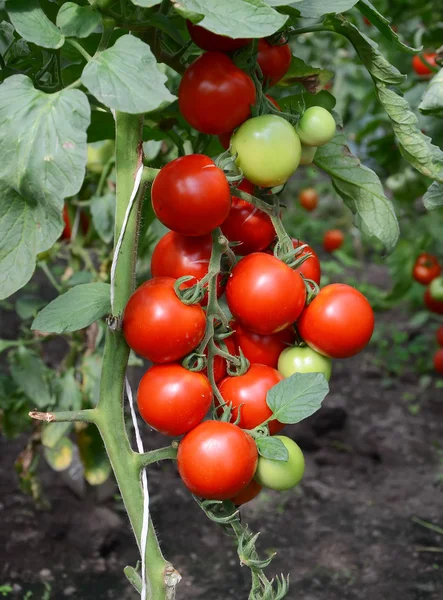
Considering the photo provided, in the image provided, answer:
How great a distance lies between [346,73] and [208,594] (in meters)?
3.09

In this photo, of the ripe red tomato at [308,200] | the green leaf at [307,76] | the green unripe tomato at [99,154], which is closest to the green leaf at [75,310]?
the green leaf at [307,76]

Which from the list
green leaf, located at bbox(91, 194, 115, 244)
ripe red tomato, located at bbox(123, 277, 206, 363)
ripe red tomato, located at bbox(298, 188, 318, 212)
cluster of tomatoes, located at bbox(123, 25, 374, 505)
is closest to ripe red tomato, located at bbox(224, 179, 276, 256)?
cluster of tomatoes, located at bbox(123, 25, 374, 505)

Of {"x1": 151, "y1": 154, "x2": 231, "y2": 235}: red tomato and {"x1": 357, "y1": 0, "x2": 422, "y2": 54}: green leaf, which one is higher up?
{"x1": 357, "y1": 0, "x2": 422, "y2": 54}: green leaf

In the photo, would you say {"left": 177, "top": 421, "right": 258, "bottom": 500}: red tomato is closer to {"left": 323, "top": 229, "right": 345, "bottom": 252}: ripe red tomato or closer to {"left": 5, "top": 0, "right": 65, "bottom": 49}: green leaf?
{"left": 5, "top": 0, "right": 65, "bottom": 49}: green leaf

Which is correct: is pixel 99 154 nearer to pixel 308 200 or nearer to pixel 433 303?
pixel 433 303

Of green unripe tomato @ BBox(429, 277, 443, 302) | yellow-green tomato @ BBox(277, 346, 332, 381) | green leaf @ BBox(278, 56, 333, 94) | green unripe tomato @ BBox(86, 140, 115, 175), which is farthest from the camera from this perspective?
green unripe tomato @ BBox(429, 277, 443, 302)

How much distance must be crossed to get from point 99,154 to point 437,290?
4.25 ft

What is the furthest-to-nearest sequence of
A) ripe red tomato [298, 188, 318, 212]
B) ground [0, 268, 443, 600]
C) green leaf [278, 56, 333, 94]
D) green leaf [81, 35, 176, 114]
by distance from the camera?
ripe red tomato [298, 188, 318, 212]
ground [0, 268, 443, 600]
green leaf [278, 56, 333, 94]
green leaf [81, 35, 176, 114]

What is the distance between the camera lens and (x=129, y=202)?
0.82 metres

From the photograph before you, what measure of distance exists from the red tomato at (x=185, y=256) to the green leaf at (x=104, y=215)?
741 millimetres

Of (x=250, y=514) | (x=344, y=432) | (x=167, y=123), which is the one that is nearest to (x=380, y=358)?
(x=344, y=432)

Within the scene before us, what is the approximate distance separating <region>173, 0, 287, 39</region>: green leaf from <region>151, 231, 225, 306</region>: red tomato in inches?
9.5

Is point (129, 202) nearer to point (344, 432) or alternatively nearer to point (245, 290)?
point (245, 290)

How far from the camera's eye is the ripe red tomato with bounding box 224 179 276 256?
2.86 feet
